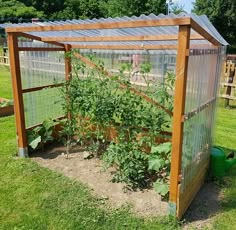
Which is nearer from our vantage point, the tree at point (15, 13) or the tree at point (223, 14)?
the tree at point (223, 14)

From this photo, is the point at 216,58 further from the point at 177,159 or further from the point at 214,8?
the point at 214,8

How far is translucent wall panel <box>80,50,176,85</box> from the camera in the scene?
14.5ft

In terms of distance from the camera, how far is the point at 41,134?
4.93m

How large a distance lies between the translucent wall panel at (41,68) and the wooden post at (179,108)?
279 centimetres

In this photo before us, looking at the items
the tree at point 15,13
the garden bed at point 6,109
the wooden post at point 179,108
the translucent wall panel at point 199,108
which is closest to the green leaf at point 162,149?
the translucent wall panel at point 199,108

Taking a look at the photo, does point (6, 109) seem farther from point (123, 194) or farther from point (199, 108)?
point (199, 108)

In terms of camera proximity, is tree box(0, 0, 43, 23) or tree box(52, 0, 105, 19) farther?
tree box(52, 0, 105, 19)

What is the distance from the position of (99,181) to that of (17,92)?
1876mm

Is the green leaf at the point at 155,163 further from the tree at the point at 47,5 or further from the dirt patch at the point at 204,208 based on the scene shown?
the tree at the point at 47,5

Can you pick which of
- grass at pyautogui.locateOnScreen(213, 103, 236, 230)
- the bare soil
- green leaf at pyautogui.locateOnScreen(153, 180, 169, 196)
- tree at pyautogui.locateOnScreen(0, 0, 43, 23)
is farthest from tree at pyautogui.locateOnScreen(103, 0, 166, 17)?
green leaf at pyautogui.locateOnScreen(153, 180, 169, 196)

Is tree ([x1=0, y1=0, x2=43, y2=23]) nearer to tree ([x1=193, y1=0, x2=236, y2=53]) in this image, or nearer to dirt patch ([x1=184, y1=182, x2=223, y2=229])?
tree ([x1=193, y1=0, x2=236, y2=53])

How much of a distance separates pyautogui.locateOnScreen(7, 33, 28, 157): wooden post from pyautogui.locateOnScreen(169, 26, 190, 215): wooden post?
261 cm

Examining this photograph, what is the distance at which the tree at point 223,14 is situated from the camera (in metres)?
28.2

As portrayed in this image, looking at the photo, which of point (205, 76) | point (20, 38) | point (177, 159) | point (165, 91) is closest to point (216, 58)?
point (205, 76)
